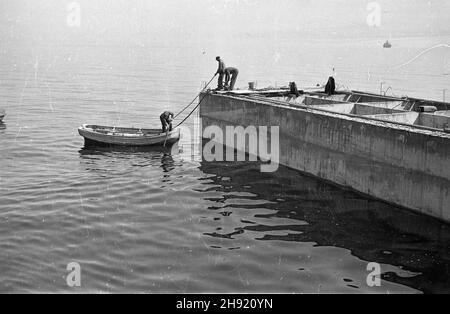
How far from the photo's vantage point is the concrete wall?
16.4m

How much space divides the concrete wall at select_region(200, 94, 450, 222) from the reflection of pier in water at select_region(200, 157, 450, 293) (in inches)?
19.2

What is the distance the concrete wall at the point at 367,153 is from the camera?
1636 centimetres

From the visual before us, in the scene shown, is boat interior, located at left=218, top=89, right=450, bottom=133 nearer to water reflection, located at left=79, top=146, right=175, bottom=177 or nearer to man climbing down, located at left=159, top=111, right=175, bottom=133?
man climbing down, located at left=159, top=111, right=175, bottom=133

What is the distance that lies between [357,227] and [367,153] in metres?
3.15

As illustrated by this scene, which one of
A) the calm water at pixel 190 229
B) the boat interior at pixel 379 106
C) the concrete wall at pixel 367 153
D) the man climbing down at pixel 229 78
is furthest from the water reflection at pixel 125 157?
the boat interior at pixel 379 106

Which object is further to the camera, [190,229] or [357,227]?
[357,227]

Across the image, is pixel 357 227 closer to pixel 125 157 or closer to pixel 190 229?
pixel 190 229

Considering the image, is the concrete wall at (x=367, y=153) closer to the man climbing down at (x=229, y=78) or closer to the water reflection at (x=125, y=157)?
the man climbing down at (x=229, y=78)

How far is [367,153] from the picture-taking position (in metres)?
18.9

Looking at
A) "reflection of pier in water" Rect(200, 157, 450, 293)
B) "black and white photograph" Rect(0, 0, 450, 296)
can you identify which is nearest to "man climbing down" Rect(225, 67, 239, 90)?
"black and white photograph" Rect(0, 0, 450, 296)

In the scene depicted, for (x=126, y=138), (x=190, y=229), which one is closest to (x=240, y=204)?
(x=190, y=229)

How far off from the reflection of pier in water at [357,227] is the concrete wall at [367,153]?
1.60 ft

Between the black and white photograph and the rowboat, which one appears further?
the rowboat
